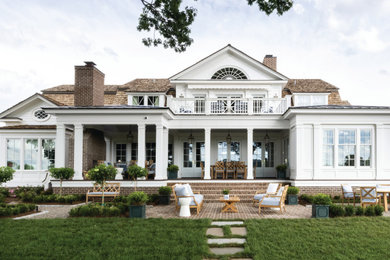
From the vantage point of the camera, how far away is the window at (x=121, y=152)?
19.3 m

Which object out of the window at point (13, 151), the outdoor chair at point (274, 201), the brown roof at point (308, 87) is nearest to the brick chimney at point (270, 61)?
the brown roof at point (308, 87)

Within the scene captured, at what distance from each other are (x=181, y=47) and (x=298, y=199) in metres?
8.83

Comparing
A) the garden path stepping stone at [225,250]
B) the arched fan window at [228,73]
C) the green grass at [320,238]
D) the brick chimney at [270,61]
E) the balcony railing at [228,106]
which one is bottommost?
the garden path stepping stone at [225,250]

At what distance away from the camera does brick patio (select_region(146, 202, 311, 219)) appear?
9.88 meters

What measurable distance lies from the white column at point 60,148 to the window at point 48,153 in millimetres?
2787

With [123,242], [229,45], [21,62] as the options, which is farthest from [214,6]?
[21,62]

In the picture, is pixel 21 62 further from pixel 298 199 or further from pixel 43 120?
pixel 298 199

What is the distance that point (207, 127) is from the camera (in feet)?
51.9

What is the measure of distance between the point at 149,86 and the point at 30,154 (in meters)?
8.25

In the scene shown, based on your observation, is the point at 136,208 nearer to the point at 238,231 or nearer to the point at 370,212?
the point at 238,231

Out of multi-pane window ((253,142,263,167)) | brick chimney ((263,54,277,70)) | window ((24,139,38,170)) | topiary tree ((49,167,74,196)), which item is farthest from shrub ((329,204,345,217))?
window ((24,139,38,170))

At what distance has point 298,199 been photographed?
13664 millimetres

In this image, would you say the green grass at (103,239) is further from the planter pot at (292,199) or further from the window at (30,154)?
the window at (30,154)

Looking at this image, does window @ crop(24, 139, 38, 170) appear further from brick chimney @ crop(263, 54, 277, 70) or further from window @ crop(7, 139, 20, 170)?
brick chimney @ crop(263, 54, 277, 70)
